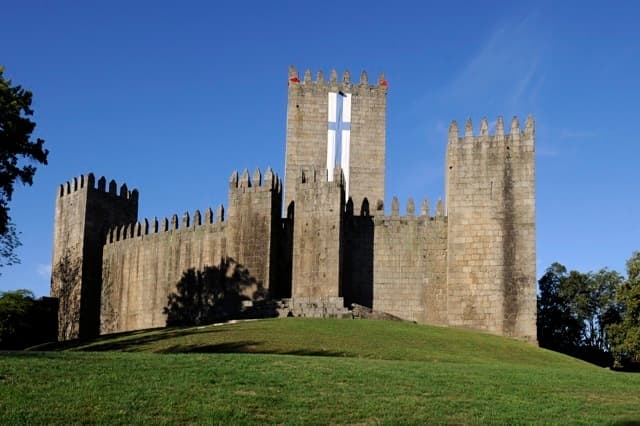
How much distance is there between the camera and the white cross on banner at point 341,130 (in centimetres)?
4334

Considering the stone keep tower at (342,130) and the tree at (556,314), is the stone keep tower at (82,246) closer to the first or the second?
the stone keep tower at (342,130)

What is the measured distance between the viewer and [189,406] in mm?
14766

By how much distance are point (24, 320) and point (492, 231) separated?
21.8m

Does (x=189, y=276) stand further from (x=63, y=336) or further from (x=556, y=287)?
(x=556, y=287)

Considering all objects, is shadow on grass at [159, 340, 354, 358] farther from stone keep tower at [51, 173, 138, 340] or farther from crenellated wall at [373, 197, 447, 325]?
stone keep tower at [51, 173, 138, 340]

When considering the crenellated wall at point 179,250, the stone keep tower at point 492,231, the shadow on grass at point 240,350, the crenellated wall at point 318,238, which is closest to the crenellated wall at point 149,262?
the crenellated wall at point 179,250

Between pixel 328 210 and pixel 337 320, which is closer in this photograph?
pixel 337 320

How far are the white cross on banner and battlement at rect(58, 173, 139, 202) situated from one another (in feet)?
40.1

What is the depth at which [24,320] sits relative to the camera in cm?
4250

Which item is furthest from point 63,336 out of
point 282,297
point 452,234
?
point 452,234

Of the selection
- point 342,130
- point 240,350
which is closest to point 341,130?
point 342,130

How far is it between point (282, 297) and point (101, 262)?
589 inches

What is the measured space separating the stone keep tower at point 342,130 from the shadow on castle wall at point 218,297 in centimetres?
678

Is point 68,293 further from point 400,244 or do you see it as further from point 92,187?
point 400,244
